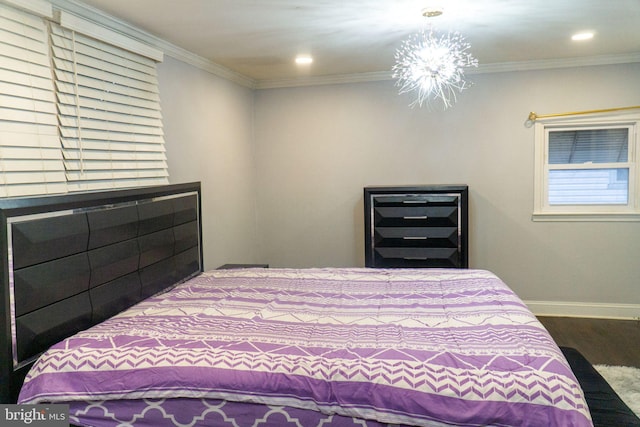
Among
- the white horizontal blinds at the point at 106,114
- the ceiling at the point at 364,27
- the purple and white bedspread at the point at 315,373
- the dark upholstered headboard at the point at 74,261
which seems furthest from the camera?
the ceiling at the point at 364,27

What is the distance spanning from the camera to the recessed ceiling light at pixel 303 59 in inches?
151

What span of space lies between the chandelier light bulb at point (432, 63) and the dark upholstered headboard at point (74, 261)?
1808 millimetres

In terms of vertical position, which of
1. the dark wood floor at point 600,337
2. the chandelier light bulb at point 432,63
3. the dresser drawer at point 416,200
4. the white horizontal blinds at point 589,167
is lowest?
the dark wood floor at point 600,337

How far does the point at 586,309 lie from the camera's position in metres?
4.42

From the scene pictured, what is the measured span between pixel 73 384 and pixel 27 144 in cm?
108

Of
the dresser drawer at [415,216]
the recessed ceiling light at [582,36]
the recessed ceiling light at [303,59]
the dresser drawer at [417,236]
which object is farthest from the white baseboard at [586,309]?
the recessed ceiling light at [303,59]

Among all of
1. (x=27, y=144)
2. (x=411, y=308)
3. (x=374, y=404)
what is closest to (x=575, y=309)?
(x=411, y=308)

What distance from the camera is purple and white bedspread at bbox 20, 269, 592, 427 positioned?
172 centimetres

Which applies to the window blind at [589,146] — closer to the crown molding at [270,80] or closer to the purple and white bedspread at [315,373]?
the crown molding at [270,80]

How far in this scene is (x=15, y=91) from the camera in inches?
82.7

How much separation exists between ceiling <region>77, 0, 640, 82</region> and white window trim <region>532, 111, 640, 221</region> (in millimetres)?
514

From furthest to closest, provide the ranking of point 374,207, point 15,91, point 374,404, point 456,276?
point 374,207
point 456,276
point 15,91
point 374,404

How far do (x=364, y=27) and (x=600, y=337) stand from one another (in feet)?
10.2

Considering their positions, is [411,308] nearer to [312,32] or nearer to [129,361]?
[129,361]
